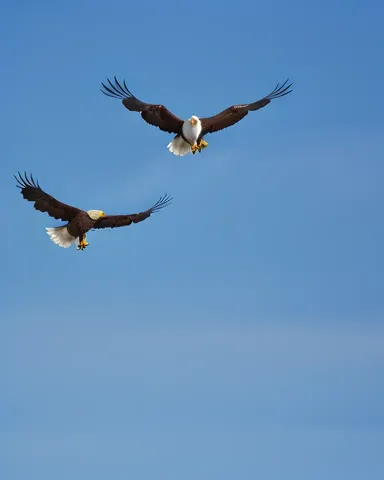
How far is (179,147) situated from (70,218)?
13.3ft

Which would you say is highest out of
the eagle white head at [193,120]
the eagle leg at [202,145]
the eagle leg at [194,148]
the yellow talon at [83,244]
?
the eagle white head at [193,120]

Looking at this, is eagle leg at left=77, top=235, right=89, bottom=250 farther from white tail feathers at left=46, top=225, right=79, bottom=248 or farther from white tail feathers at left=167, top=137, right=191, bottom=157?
white tail feathers at left=167, top=137, right=191, bottom=157

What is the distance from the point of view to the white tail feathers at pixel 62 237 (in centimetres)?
4600

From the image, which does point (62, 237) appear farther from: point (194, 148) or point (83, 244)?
point (194, 148)

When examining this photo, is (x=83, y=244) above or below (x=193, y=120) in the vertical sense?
below

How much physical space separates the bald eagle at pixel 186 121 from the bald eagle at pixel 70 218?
8.28ft

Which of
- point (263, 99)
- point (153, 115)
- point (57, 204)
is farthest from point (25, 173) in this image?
point (263, 99)

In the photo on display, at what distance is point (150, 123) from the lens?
46.1 metres

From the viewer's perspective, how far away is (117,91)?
148 feet

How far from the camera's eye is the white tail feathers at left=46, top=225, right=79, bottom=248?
1811 inches

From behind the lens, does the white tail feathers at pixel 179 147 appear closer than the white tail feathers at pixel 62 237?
No

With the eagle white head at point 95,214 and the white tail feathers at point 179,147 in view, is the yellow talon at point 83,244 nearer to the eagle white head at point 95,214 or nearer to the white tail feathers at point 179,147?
the eagle white head at point 95,214

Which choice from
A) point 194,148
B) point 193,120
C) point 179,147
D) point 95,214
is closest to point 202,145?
point 194,148

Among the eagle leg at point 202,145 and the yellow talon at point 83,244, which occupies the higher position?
the eagle leg at point 202,145
